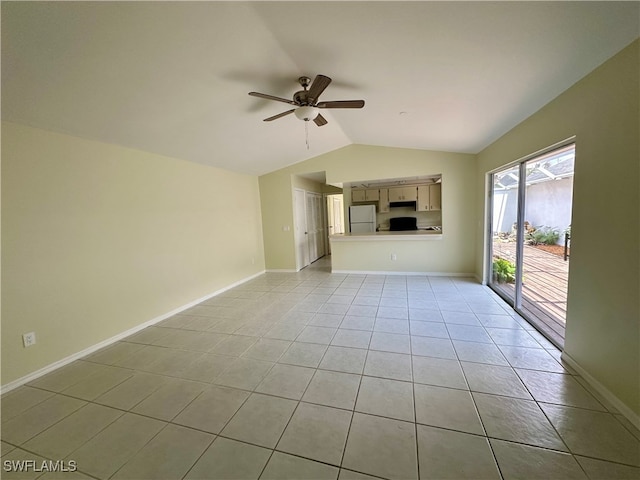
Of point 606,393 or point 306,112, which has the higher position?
point 306,112

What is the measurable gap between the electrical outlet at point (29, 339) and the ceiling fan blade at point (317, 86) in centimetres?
326

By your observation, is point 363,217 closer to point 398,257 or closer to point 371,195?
point 371,195

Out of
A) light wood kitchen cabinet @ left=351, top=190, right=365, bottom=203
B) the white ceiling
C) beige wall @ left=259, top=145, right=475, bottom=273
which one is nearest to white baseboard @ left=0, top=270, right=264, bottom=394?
the white ceiling

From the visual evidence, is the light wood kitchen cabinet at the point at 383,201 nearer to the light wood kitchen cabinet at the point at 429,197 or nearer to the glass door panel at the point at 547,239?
the light wood kitchen cabinet at the point at 429,197

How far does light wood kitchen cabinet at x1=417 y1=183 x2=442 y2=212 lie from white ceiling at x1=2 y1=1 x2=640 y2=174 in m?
3.04

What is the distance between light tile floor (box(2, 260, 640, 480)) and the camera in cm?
137

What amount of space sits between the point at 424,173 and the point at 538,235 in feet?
8.22

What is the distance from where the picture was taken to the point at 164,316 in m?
3.53

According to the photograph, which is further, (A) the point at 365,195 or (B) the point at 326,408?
(A) the point at 365,195

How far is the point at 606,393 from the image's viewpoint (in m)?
1.72

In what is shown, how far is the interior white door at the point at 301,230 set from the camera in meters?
5.99

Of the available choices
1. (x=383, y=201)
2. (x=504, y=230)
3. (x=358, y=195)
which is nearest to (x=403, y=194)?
(x=383, y=201)

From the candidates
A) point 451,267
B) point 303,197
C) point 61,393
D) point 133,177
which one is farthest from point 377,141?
point 61,393
